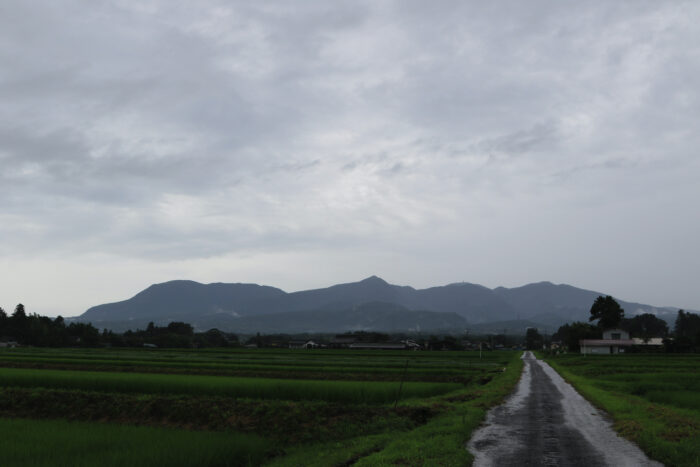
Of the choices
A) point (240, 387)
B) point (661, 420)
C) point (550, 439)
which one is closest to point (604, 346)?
point (240, 387)

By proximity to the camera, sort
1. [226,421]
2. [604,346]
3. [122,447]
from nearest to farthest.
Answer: [122,447] → [226,421] → [604,346]

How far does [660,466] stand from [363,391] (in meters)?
19.9

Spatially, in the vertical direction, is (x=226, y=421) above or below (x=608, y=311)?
below

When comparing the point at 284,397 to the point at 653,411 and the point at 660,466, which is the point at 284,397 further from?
the point at 660,466

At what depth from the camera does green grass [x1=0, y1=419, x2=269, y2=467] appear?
55.0 feet

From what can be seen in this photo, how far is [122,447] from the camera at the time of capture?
18.6 metres

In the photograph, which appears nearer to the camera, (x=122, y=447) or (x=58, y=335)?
(x=122, y=447)

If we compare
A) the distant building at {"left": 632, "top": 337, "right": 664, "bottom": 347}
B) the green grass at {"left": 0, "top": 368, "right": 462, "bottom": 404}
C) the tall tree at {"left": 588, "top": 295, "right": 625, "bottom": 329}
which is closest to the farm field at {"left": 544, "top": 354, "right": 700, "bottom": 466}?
the green grass at {"left": 0, "top": 368, "right": 462, "bottom": 404}

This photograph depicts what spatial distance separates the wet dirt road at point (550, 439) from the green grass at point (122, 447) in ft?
28.1

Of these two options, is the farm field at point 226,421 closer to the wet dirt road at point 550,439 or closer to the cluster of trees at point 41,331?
the wet dirt road at point 550,439

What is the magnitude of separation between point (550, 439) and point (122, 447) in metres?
15.4

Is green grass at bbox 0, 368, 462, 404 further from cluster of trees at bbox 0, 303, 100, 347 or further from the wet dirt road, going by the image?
cluster of trees at bbox 0, 303, 100, 347

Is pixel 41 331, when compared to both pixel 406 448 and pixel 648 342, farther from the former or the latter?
pixel 648 342

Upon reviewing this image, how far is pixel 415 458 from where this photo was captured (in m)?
15.3
